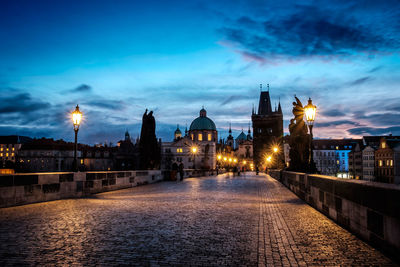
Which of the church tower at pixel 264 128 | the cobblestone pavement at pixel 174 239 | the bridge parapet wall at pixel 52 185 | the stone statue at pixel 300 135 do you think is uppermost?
the church tower at pixel 264 128

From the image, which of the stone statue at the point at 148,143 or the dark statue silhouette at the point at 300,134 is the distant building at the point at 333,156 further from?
the dark statue silhouette at the point at 300,134

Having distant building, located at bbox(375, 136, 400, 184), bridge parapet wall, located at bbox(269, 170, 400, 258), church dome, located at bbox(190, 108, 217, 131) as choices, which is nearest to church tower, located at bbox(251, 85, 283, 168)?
church dome, located at bbox(190, 108, 217, 131)

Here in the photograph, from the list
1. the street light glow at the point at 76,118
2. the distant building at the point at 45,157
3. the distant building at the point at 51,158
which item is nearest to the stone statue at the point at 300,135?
the street light glow at the point at 76,118

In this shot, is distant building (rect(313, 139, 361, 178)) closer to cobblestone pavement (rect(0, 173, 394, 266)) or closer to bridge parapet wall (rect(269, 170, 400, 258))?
bridge parapet wall (rect(269, 170, 400, 258))

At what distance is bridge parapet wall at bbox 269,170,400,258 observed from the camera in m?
4.85

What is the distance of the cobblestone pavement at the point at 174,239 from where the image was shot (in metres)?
4.80

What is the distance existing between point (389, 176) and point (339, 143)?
61418 millimetres

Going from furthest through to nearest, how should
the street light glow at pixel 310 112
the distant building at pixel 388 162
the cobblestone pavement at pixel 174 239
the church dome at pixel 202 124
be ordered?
the church dome at pixel 202 124
the distant building at pixel 388 162
the street light glow at pixel 310 112
the cobblestone pavement at pixel 174 239

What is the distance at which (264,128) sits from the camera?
136m

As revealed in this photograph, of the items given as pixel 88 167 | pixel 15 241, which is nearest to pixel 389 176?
pixel 15 241

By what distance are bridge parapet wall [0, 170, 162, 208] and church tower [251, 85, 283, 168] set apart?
114007mm

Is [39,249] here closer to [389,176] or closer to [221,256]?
[221,256]

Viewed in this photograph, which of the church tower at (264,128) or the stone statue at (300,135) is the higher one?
the church tower at (264,128)

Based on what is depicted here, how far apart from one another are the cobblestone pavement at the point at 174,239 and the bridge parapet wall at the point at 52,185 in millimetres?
885
